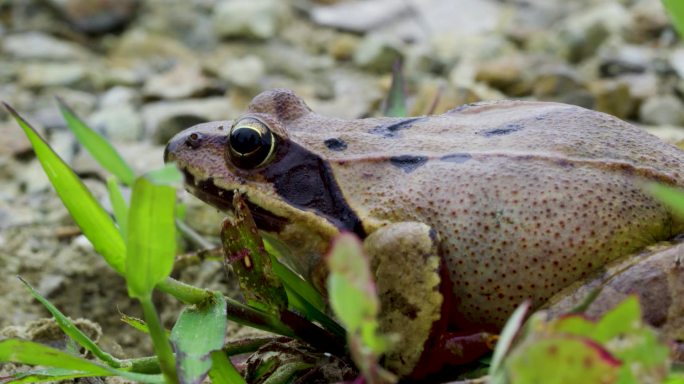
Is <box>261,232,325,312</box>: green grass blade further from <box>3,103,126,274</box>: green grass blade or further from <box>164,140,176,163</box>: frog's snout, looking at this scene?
<box>3,103,126,274</box>: green grass blade

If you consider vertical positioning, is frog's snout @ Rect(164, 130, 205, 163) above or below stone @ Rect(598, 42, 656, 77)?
above

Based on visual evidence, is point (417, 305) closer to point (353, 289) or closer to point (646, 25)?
point (353, 289)

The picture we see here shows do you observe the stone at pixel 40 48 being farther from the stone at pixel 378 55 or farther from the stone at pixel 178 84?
the stone at pixel 378 55

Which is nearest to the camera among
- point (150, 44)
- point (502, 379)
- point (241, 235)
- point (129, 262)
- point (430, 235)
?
point (502, 379)

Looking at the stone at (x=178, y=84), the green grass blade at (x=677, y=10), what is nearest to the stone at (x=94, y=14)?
the stone at (x=178, y=84)

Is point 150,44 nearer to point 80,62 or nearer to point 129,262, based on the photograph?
point 80,62

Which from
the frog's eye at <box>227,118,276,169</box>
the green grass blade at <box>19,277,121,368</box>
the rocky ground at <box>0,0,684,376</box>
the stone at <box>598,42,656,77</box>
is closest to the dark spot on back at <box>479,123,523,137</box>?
the frog's eye at <box>227,118,276,169</box>

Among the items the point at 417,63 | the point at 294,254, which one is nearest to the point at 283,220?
the point at 294,254
